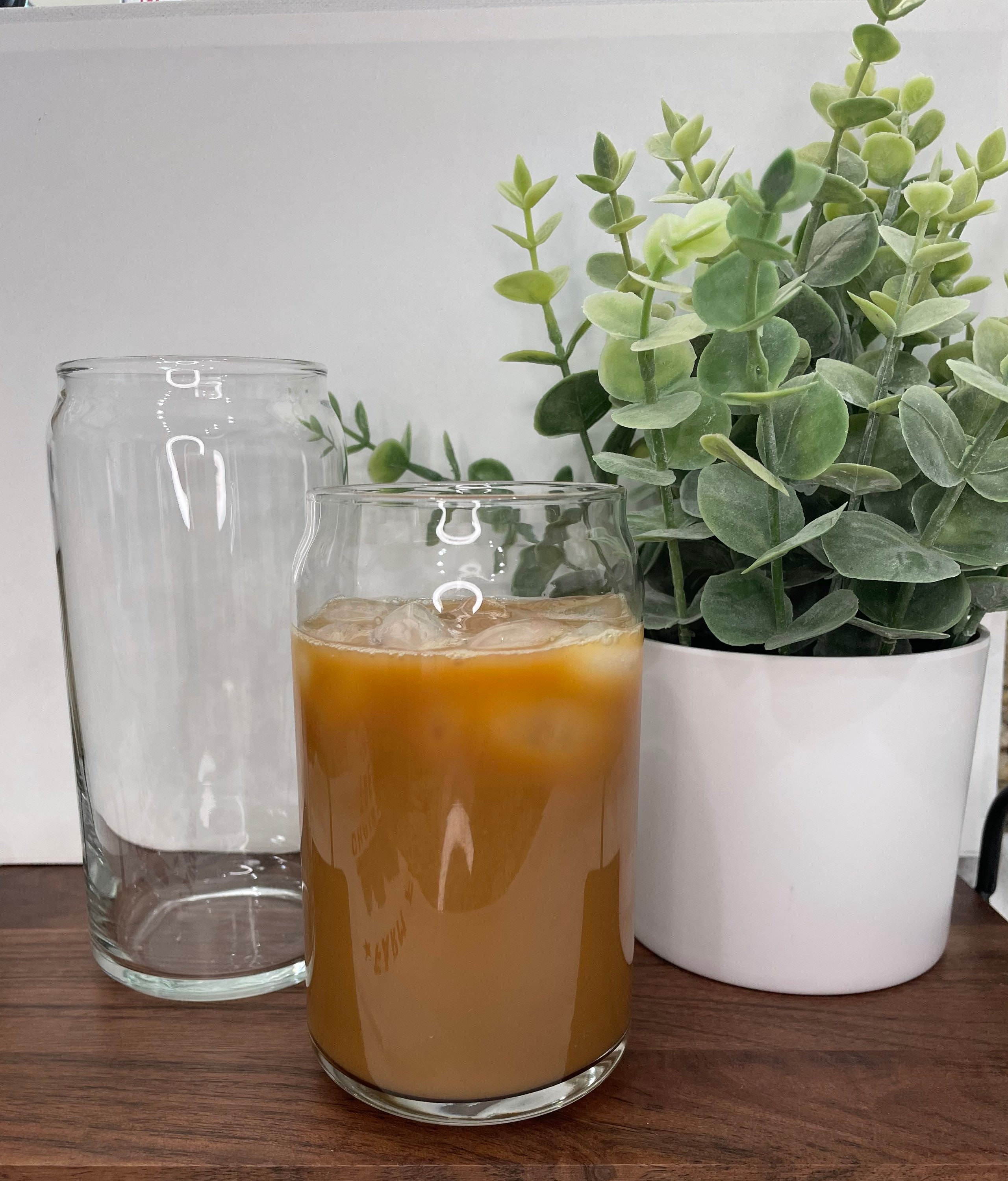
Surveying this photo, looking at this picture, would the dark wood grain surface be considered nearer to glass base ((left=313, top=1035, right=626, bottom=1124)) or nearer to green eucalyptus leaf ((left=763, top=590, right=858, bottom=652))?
glass base ((left=313, top=1035, right=626, bottom=1124))

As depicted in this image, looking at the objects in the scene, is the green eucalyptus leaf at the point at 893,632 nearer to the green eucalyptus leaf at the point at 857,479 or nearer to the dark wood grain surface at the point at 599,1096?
the green eucalyptus leaf at the point at 857,479

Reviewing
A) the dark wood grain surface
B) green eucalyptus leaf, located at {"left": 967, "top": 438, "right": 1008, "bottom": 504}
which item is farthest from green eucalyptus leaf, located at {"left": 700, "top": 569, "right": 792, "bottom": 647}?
the dark wood grain surface

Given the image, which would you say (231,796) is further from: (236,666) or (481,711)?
(481,711)

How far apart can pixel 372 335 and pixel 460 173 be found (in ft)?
0.40

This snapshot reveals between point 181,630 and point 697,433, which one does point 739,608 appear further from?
point 181,630

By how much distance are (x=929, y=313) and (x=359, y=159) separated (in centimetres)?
39

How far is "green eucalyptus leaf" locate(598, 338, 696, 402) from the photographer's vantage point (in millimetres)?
458

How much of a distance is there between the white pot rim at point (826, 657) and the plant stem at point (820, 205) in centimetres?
19

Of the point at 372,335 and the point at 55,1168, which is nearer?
the point at 55,1168

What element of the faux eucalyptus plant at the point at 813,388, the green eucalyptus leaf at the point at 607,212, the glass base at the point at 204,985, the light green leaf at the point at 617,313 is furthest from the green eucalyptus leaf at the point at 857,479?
the glass base at the point at 204,985

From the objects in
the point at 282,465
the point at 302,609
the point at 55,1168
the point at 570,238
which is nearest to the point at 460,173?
the point at 570,238

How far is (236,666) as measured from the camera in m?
0.58

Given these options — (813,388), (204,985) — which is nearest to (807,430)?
(813,388)

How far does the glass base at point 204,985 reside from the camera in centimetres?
54
